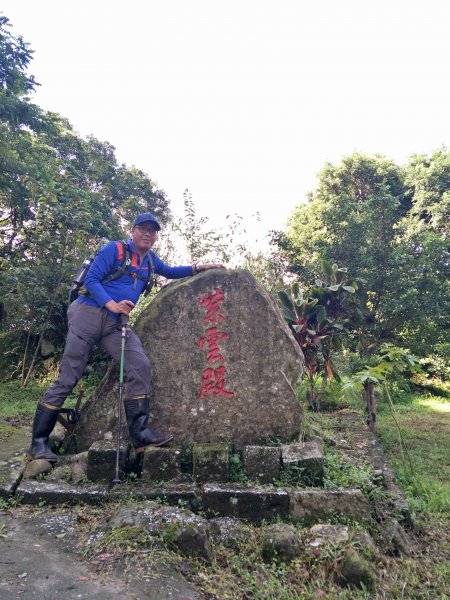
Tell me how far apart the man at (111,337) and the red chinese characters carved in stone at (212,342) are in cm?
67

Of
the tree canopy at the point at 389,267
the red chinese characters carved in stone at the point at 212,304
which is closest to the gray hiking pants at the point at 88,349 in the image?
the red chinese characters carved in stone at the point at 212,304

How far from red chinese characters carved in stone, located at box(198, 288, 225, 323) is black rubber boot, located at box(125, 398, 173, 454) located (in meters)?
1.12

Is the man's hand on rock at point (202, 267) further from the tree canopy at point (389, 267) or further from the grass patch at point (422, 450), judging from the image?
the tree canopy at point (389, 267)

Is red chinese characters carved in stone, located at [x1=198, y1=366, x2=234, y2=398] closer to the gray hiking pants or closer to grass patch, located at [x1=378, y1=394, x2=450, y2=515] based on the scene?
the gray hiking pants

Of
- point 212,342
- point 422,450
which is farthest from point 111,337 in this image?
point 422,450

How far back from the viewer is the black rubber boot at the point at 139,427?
3.93m

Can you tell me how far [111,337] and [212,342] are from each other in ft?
3.43

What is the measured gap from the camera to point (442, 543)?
3.65 metres

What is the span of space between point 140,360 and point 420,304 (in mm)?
7587

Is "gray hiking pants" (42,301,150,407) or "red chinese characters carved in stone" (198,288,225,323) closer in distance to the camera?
"gray hiking pants" (42,301,150,407)

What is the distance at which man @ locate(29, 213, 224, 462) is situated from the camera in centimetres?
393

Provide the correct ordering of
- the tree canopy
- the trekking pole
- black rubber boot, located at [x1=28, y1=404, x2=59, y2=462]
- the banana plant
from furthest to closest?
the tree canopy → the banana plant → black rubber boot, located at [x1=28, y1=404, x2=59, y2=462] → the trekking pole

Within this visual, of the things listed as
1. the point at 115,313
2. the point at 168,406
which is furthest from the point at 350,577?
the point at 115,313

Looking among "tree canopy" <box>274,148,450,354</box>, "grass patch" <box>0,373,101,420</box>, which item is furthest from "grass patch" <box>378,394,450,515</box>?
"grass patch" <box>0,373,101,420</box>
